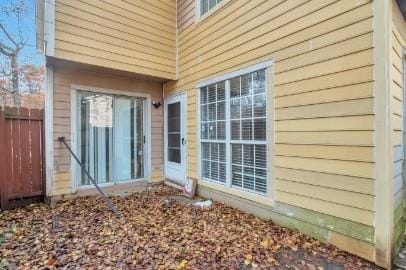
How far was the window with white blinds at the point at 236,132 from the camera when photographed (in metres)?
3.68

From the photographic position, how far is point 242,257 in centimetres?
252

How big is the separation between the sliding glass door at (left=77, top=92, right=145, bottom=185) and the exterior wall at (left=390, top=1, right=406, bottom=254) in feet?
15.5

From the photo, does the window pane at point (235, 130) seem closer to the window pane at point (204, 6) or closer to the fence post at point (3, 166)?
the window pane at point (204, 6)

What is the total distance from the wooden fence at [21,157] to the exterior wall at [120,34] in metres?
1.26

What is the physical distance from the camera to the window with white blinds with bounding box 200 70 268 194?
3682 millimetres

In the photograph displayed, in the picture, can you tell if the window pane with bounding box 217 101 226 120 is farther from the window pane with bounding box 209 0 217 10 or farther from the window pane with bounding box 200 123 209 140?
the window pane with bounding box 209 0 217 10

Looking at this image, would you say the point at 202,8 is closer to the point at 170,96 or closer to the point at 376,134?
the point at 170,96

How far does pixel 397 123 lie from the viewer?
2.73 metres

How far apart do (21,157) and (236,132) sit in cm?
372

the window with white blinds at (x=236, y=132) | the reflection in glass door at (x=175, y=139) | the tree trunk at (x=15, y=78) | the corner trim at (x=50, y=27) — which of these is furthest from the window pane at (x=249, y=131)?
the tree trunk at (x=15, y=78)

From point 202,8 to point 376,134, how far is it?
4.06m

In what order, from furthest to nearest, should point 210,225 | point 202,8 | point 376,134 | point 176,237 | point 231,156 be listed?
point 202,8 → point 231,156 → point 210,225 → point 176,237 → point 376,134

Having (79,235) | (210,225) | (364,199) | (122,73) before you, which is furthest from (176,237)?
(122,73)

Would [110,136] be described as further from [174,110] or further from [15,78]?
[15,78]
